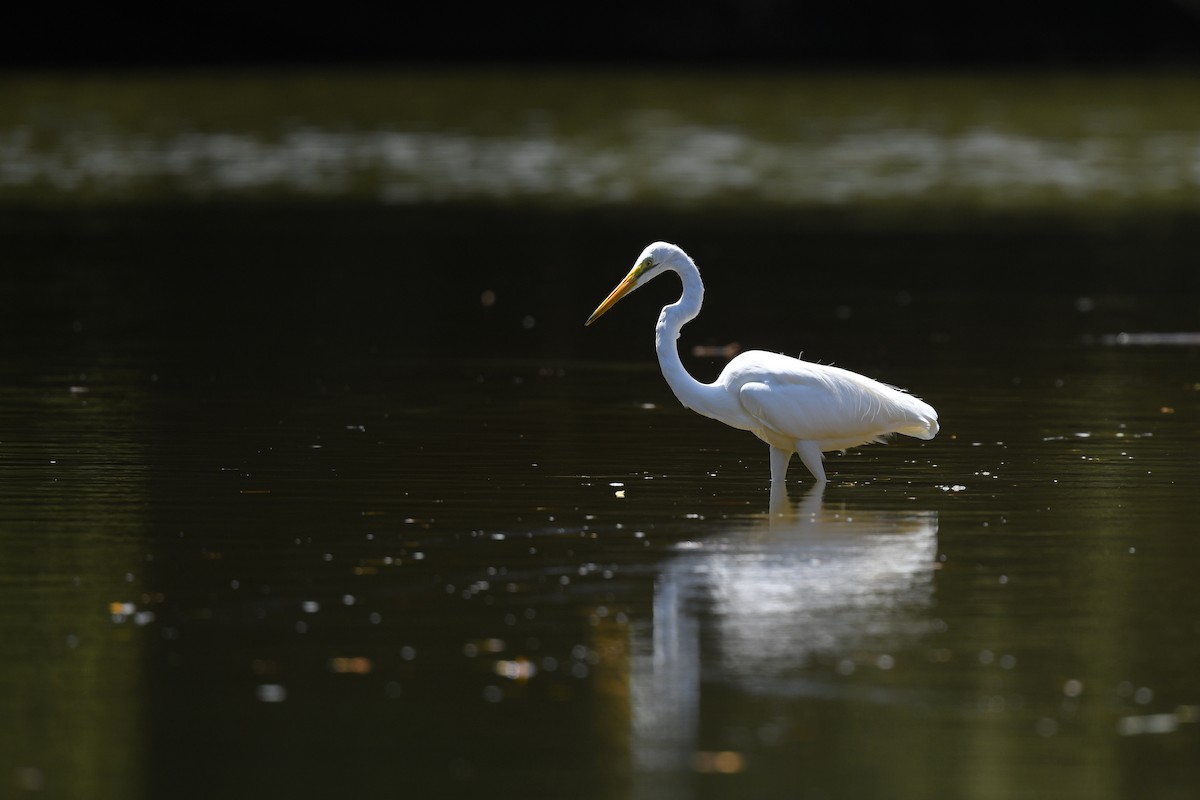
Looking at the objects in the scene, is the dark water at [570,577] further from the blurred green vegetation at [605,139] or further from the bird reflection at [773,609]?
the blurred green vegetation at [605,139]

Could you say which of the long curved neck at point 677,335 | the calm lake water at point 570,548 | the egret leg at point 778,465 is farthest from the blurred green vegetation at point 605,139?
the egret leg at point 778,465

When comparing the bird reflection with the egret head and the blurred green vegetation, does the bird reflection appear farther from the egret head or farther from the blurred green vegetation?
the blurred green vegetation

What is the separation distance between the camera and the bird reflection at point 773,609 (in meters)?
7.59

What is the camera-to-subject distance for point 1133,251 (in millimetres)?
23766

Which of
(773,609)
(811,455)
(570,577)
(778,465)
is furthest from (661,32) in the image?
(773,609)

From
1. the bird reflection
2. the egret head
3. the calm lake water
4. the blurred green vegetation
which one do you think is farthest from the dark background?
the bird reflection

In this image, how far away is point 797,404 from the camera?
11.2m

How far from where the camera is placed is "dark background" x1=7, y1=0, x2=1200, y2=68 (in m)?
63.7

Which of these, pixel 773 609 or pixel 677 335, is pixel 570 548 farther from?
pixel 677 335

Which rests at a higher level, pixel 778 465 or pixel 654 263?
pixel 654 263

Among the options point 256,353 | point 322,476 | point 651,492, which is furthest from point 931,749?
point 256,353

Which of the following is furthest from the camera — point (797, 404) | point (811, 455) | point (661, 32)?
point (661, 32)

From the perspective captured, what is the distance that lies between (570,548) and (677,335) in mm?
2183

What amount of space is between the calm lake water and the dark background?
1739 inches
